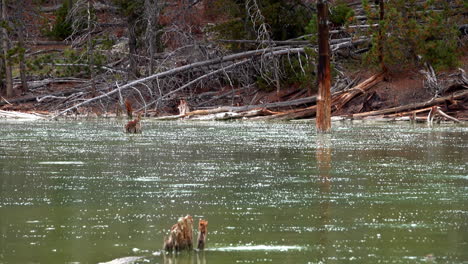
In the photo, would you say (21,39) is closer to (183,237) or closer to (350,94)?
(350,94)

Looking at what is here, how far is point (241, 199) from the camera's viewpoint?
461 inches

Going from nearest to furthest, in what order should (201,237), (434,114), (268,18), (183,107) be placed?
(201,237), (434,114), (183,107), (268,18)

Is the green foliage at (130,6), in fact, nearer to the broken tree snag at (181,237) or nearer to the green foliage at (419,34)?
the green foliage at (419,34)

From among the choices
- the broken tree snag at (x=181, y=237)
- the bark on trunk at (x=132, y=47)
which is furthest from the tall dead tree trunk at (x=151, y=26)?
the broken tree snag at (x=181, y=237)

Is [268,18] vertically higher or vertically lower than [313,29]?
higher

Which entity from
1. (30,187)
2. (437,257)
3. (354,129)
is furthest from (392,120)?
(437,257)

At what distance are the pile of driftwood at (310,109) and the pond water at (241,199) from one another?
9354 millimetres

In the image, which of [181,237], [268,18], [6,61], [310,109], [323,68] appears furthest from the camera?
[6,61]

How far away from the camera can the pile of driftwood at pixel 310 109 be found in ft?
102

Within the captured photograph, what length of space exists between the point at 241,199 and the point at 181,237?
3.68m

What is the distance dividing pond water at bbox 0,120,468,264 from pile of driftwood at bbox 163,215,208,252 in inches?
3.8

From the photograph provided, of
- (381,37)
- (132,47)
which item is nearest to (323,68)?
(381,37)

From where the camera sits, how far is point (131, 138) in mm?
22656

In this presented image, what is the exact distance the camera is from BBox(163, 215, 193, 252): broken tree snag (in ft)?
26.1
